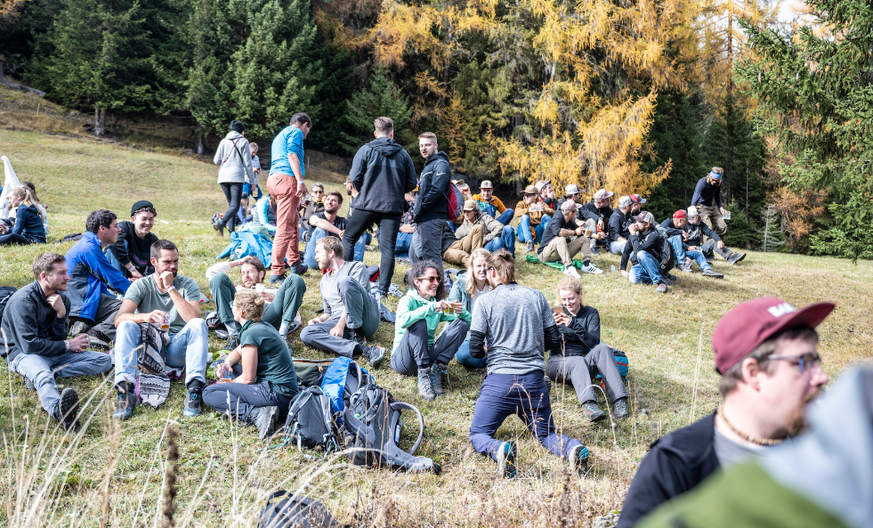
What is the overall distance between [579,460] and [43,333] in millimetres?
4345

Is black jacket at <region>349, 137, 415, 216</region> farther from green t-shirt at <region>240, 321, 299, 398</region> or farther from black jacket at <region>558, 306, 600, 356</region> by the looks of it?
green t-shirt at <region>240, 321, 299, 398</region>

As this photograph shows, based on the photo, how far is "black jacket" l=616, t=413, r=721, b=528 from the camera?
1601mm

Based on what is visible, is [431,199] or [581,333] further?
[431,199]

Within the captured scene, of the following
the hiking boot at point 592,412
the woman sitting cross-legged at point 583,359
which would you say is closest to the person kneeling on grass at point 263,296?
the woman sitting cross-legged at point 583,359

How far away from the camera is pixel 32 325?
491 centimetres

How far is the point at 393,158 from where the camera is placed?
283 inches

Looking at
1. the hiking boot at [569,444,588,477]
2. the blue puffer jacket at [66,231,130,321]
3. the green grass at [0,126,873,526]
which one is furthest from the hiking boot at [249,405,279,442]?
the blue puffer jacket at [66,231,130,321]

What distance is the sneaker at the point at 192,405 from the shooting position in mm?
4805

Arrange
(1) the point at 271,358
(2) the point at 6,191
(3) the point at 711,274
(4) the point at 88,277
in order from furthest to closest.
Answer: (3) the point at 711,274 < (2) the point at 6,191 < (4) the point at 88,277 < (1) the point at 271,358

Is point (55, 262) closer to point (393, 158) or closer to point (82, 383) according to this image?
point (82, 383)

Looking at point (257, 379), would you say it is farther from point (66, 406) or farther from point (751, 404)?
point (751, 404)

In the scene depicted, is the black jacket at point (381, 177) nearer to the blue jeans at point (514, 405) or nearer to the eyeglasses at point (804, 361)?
the blue jeans at point (514, 405)

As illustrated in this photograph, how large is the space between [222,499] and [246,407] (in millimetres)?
1083

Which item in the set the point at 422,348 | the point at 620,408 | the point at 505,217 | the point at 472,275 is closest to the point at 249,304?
the point at 422,348
